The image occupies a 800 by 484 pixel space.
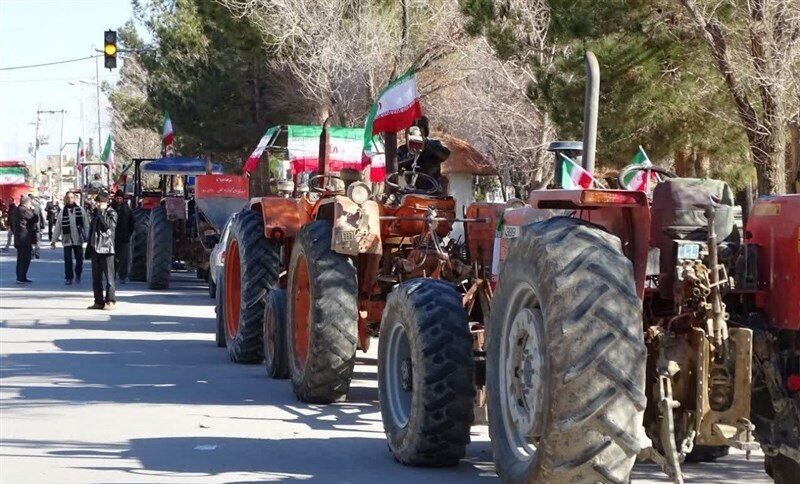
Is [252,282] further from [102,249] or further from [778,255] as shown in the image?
[778,255]

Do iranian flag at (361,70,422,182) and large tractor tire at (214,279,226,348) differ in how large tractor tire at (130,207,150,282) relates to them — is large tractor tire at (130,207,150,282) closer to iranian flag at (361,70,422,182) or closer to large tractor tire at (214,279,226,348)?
large tractor tire at (214,279,226,348)

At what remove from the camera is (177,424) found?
33.0 feet

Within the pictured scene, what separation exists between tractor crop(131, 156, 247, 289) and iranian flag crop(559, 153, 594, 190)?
15.7 meters

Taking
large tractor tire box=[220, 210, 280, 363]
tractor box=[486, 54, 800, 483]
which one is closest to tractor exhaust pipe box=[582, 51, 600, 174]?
tractor box=[486, 54, 800, 483]

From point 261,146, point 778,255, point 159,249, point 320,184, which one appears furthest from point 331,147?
point 778,255

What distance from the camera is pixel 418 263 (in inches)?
437

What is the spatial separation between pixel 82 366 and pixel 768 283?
28.7ft

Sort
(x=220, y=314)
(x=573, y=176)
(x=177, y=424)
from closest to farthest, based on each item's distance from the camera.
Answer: (x=573, y=176)
(x=177, y=424)
(x=220, y=314)

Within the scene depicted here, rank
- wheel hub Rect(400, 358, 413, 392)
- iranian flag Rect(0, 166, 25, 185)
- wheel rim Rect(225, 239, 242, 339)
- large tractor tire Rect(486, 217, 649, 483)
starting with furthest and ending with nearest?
iranian flag Rect(0, 166, 25, 185), wheel rim Rect(225, 239, 242, 339), wheel hub Rect(400, 358, 413, 392), large tractor tire Rect(486, 217, 649, 483)

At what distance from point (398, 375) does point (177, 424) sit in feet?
7.24

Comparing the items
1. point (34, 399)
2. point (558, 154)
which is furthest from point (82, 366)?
point (558, 154)

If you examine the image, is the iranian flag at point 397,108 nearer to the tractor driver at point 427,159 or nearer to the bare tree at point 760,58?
the tractor driver at point 427,159

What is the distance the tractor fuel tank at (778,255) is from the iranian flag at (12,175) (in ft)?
233

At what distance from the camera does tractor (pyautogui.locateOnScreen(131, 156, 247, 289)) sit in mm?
24125
